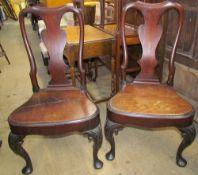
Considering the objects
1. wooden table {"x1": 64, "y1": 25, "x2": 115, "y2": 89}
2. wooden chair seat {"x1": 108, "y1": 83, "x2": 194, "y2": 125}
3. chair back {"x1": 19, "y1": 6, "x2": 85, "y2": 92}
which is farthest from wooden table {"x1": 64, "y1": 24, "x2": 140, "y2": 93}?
wooden chair seat {"x1": 108, "y1": 83, "x2": 194, "y2": 125}

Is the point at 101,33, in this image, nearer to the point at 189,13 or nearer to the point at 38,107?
the point at 189,13

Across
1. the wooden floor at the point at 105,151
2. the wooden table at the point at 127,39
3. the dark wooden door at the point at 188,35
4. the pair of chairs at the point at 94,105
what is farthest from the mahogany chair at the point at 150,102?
the wooden table at the point at 127,39

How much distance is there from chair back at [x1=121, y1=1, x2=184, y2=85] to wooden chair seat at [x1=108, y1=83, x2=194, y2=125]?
0.39ft

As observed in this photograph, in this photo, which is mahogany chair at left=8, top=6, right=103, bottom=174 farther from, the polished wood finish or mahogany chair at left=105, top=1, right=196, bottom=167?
the polished wood finish

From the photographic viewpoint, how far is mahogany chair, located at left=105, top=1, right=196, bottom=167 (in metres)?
1.34

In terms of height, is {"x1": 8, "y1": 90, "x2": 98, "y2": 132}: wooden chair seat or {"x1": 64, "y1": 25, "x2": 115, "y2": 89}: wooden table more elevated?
{"x1": 64, "y1": 25, "x2": 115, "y2": 89}: wooden table

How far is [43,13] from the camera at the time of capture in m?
Result: 1.53

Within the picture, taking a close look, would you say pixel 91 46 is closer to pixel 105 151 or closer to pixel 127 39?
pixel 127 39

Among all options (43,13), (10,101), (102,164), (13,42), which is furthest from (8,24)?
(102,164)

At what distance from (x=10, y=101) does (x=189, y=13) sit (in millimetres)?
2084

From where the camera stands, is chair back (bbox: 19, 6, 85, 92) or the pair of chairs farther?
chair back (bbox: 19, 6, 85, 92)

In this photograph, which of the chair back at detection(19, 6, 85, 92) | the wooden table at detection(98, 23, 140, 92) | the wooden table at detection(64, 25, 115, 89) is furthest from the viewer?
the wooden table at detection(98, 23, 140, 92)

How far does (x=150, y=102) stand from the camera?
1451mm

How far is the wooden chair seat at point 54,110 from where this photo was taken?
4.29 feet
